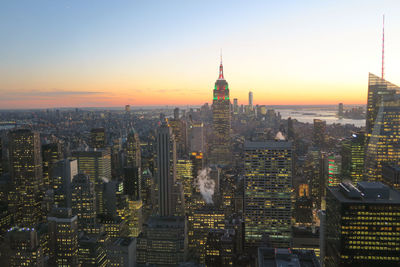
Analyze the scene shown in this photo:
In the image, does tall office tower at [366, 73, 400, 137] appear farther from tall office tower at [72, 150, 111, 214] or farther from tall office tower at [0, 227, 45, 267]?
tall office tower at [72, 150, 111, 214]

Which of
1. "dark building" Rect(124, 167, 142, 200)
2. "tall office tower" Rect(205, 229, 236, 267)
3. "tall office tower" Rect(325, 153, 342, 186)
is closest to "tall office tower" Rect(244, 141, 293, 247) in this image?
"tall office tower" Rect(205, 229, 236, 267)

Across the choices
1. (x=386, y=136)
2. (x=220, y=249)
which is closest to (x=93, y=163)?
(x=220, y=249)

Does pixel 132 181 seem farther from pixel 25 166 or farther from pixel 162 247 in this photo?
pixel 162 247

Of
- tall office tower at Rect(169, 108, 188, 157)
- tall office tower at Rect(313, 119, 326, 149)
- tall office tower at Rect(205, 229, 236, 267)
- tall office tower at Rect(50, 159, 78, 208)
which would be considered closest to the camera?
tall office tower at Rect(205, 229, 236, 267)

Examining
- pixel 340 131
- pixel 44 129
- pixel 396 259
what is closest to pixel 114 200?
pixel 44 129

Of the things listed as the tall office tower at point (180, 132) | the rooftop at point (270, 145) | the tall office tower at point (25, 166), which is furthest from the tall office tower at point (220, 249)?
the tall office tower at point (180, 132)

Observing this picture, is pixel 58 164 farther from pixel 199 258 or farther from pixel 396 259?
pixel 396 259
